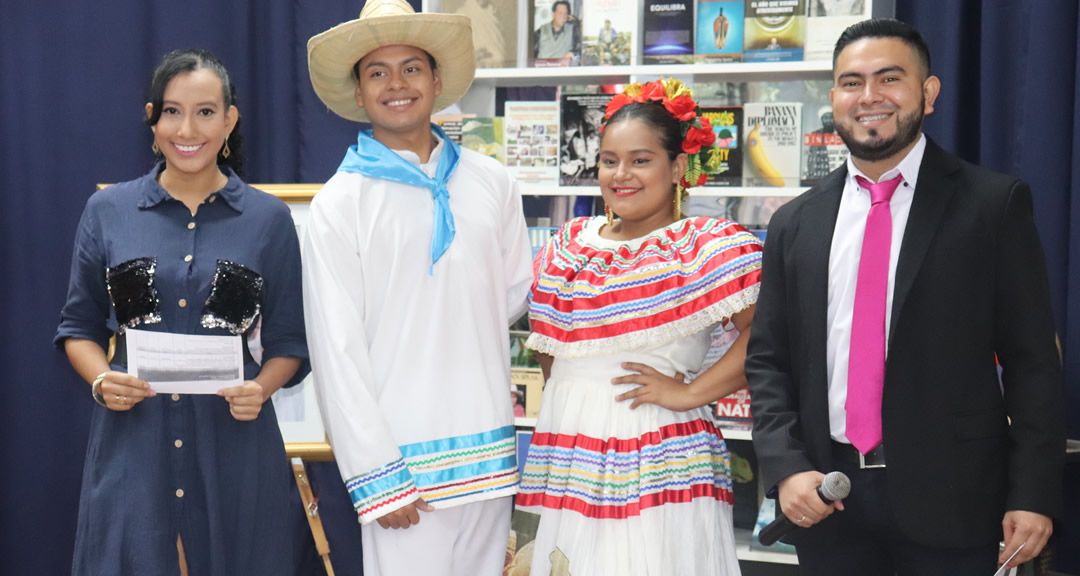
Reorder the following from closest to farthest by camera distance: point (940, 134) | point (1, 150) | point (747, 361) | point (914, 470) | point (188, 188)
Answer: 1. point (914, 470)
2. point (747, 361)
3. point (188, 188)
4. point (940, 134)
5. point (1, 150)

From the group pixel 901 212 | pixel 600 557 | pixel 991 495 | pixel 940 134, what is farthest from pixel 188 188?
pixel 940 134

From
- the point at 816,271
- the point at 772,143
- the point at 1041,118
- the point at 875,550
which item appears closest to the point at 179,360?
the point at 816,271

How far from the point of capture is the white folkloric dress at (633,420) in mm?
2061

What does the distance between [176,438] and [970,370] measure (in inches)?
61.7

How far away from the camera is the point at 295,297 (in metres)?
2.24

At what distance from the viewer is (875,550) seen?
6.10 feet

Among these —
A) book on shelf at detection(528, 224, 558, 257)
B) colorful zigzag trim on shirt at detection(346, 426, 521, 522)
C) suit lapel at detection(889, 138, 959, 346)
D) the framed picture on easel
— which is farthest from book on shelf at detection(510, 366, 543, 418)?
suit lapel at detection(889, 138, 959, 346)

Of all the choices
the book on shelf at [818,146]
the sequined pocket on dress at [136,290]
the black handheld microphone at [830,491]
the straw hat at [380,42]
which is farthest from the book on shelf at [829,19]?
the sequined pocket on dress at [136,290]

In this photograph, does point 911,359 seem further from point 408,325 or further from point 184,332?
point 184,332

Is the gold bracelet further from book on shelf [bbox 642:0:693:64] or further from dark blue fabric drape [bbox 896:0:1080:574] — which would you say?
dark blue fabric drape [bbox 896:0:1080:574]

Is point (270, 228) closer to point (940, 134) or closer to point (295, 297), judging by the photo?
point (295, 297)

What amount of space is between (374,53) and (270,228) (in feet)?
1.52

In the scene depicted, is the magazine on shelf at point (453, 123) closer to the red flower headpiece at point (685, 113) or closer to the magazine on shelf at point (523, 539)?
the red flower headpiece at point (685, 113)

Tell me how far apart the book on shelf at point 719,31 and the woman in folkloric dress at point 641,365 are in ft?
3.21
